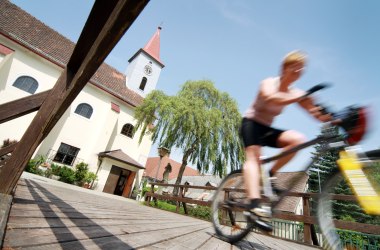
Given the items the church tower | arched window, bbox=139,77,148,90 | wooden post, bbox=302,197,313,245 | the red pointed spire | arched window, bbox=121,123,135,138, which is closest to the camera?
wooden post, bbox=302,197,313,245

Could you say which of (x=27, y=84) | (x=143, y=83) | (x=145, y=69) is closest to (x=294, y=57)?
(x=27, y=84)

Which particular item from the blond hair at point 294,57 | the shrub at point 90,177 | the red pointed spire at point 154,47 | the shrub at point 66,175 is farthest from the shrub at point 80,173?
the blond hair at point 294,57

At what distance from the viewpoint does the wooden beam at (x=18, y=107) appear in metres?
2.04

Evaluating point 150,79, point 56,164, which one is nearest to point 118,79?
point 150,79

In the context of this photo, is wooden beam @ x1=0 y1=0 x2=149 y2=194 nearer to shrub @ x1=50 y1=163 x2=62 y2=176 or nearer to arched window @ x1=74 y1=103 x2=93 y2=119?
shrub @ x1=50 y1=163 x2=62 y2=176

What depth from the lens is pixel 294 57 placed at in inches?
77.2

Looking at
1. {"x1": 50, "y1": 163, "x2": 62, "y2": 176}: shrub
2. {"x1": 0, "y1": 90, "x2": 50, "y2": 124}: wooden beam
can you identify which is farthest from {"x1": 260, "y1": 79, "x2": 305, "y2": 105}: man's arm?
{"x1": 50, "y1": 163, "x2": 62, "y2": 176}: shrub

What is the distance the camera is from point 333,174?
5.81ft

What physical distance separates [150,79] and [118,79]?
427 centimetres

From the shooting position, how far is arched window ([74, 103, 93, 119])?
18.0 meters

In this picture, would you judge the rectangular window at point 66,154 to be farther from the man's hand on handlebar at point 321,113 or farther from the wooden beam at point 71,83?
the man's hand on handlebar at point 321,113

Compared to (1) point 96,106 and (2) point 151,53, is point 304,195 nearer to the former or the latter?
(1) point 96,106

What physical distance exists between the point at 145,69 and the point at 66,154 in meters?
14.3

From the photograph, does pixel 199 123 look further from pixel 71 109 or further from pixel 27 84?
pixel 27 84
